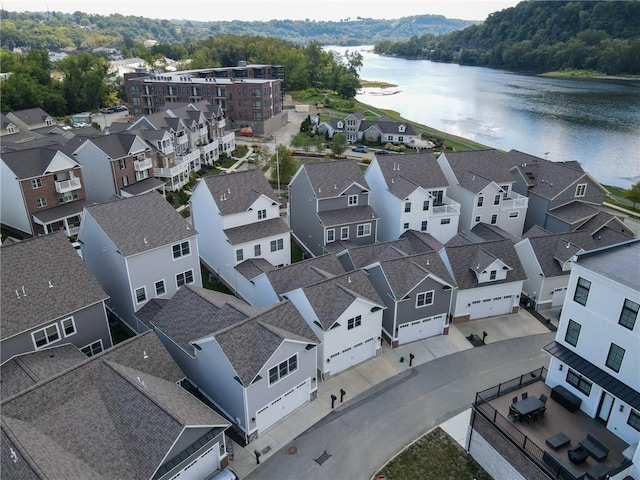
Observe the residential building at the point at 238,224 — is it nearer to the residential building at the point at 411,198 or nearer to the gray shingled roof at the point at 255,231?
the gray shingled roof at the point at 255,231

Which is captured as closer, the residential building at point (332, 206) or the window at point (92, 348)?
the window at point (92, 348)

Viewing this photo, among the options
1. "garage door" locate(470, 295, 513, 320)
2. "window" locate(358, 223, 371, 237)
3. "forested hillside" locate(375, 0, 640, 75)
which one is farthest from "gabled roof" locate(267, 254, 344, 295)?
"forested hillside" locate(375, 0, 640, 75)

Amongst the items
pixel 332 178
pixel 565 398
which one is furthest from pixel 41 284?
pixel 565 398

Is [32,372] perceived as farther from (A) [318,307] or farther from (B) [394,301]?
(B) [394,301]

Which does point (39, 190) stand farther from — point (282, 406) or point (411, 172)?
point (411, 172)

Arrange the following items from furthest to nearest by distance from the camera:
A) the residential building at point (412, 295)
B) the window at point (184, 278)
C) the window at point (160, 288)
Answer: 1. the window at point (184, 278)
2. the window at point (160, 288)
3. the residential building at point (412, 295)

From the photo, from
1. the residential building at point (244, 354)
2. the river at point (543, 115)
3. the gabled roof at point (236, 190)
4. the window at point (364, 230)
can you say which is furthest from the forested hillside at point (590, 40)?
the residential building at point (244, 354)
